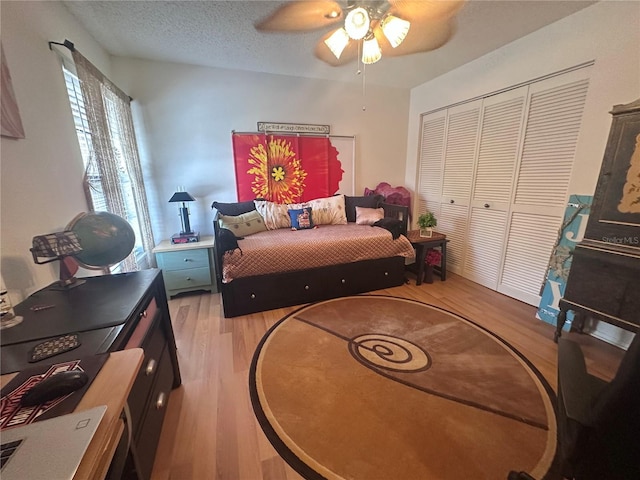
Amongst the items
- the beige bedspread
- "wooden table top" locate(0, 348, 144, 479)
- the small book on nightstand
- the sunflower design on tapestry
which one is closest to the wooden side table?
the beige bedspread

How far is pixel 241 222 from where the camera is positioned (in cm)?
284

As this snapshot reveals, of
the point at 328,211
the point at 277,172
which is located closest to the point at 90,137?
the point at 277,172

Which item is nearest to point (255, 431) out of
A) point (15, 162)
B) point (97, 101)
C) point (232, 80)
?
point (15, 162)

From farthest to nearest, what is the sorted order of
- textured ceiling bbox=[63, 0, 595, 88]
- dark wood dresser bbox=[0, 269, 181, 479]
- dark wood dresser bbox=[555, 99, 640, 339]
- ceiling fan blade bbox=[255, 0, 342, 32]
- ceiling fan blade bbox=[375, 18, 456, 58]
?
ceiling fan blade bbox=[375, 18, 456, 58], textured ceiling bbox=[63, 0, 595, 88], ceiling fan blade bbox=[255, 0, 342, 32], dark wood dresser bbox=[555, 99, 640, 339], dark wood dresser bbox=[0, 269, 181, 479]

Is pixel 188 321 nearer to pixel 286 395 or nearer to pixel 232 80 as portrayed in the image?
pixel 286 395

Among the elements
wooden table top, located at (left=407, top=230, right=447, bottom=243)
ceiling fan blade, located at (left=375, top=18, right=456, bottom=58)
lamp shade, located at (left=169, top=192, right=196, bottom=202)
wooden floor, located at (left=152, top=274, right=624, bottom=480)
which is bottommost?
wooden floor, located at (left=152, top=274, right=624, bottom=480)

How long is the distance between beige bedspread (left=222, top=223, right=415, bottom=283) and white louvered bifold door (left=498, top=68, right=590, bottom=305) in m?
1.03

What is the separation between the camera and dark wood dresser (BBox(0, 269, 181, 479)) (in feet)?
2.71

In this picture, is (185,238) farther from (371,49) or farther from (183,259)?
(371,49)

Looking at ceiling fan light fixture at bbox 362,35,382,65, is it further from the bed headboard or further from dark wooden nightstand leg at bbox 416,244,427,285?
dark wooden nightstand leg at bbox 416,244,427,285

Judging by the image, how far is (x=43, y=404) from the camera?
23.2 inches

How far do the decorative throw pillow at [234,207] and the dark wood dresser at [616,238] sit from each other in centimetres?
302

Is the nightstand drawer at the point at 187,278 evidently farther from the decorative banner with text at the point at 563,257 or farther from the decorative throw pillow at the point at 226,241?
the decorative banner with text at the point at 563,257

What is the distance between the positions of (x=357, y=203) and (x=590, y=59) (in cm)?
234
